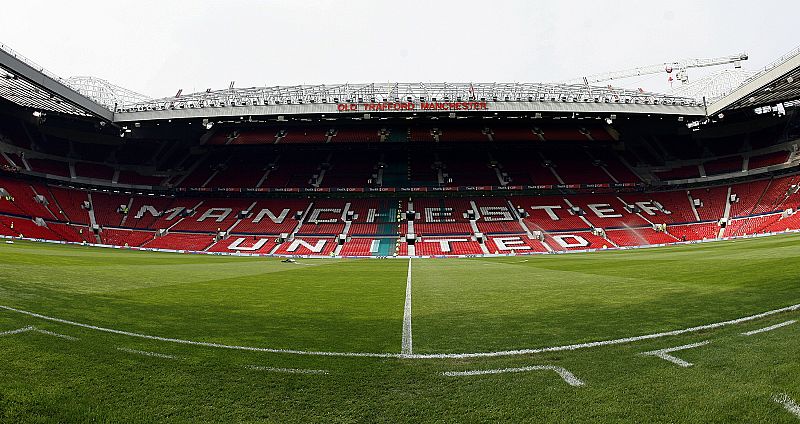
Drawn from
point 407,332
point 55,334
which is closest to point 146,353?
point 55,334

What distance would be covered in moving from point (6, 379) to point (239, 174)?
5305cm

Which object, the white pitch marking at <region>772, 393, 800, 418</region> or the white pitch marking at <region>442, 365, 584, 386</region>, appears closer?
the white pitch marking at <region>772, 393, 800, 418</region>

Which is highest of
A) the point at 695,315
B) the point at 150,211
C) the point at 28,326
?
the point at 150,211

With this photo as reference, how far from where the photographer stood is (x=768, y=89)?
34.8m

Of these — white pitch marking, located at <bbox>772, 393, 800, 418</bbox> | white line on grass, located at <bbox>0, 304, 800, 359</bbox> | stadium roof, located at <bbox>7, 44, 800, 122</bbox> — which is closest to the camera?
white pitch marking, located at <bbox>772, 393, 800, 418</bbox>

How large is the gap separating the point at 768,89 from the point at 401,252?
3480 centimetres

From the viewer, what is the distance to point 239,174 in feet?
175

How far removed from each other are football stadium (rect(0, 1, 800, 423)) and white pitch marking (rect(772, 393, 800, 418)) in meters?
0.02

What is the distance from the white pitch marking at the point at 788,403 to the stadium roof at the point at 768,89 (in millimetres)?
36573

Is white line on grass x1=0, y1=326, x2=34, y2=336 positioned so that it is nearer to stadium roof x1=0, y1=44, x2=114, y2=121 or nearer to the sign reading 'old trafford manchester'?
stadium roof x1=0, y1=44, x2=114, y2=121

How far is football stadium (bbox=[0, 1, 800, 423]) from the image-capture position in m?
3.71

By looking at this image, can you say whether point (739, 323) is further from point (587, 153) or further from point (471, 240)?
point (587, 153)

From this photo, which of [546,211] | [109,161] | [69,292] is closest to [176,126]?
[109,161]

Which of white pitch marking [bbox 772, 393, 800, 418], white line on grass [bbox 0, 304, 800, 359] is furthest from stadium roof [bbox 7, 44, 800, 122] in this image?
white pitch marking [bbox 772, 393, 800, 418]
